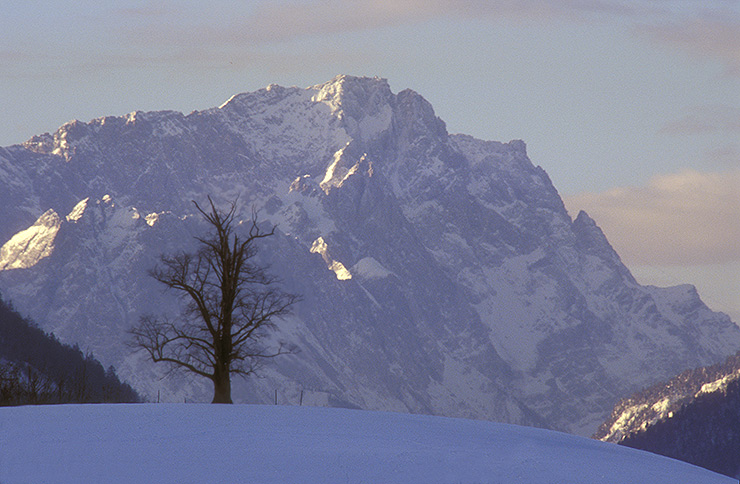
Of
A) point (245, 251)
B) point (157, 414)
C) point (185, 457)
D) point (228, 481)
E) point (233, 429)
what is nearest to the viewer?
point (228, 481)

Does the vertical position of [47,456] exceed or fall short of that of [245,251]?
it falls short

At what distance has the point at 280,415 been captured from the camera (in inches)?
1252

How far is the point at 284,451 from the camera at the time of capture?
2614cm

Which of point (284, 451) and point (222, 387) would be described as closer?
point (284, 451)

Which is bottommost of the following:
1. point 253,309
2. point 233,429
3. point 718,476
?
point 718,476

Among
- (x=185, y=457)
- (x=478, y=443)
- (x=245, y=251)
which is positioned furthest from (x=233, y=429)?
(x=245, y=251)

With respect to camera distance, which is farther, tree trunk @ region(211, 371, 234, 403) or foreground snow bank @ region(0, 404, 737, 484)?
tree trunk @ region(211, 371, 234, 403)

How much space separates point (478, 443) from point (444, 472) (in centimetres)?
409

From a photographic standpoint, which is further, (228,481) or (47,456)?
(47,456)

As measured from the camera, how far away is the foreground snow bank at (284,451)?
966 inches

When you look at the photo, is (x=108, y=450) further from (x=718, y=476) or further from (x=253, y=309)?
(x=253, y=309)

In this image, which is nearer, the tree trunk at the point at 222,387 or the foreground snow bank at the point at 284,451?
the foreground snow bank at the point at 284,451

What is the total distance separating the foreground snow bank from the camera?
24547 millimetres

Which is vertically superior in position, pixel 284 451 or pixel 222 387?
pixel 222 387
